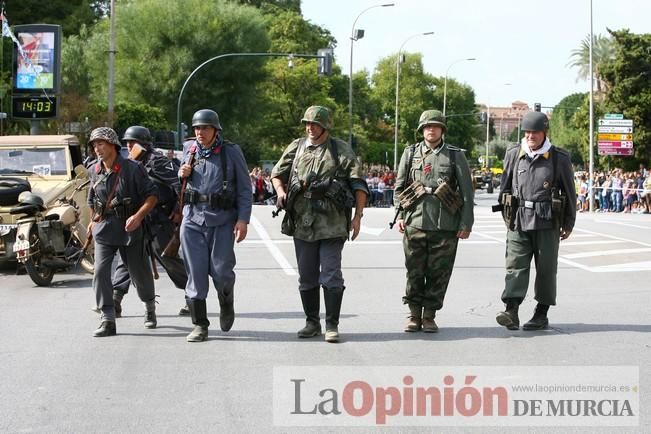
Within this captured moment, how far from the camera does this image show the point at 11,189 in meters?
13.5

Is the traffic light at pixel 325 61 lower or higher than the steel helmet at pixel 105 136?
higher

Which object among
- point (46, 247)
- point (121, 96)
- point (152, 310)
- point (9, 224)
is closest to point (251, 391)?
point (152, 310)

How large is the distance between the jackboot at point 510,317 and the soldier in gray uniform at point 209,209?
228 cm

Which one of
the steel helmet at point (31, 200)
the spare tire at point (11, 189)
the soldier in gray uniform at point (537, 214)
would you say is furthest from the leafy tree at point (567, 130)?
the soldier in gray uniform at point (537, 214)

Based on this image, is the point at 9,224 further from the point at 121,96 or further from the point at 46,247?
the point at 121,96

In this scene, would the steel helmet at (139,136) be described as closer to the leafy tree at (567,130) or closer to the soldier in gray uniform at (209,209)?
the soldier in gray uniform at (209,209)

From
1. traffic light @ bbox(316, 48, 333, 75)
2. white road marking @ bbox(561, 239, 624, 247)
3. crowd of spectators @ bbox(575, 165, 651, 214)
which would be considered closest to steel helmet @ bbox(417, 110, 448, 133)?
white road marking @ bbox(561, 239, 624, 247)

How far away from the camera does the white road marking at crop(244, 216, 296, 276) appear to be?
1466 cm

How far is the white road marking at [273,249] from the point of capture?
14656mm

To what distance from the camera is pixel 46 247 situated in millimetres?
12578

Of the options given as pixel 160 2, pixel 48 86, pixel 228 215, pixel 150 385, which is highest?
pixel 160 2

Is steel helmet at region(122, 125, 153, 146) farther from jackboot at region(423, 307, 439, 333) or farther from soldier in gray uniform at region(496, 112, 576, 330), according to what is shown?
soldier in gray uniform at region(496, 112, 576, 330)

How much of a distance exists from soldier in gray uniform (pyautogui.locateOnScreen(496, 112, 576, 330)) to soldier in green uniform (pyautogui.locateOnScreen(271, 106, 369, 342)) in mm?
1438

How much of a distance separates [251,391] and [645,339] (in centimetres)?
357
